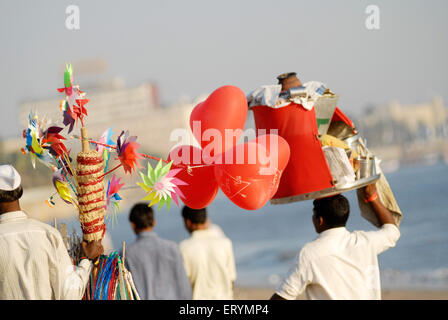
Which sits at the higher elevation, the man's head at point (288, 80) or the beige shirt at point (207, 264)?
the man's head at point (288, 80)

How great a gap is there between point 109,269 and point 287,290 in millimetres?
859

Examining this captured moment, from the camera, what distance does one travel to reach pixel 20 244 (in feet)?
9.19

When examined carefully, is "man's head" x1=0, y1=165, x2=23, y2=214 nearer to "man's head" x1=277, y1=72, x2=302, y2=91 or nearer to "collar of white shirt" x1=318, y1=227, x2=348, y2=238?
"man's head" x1=277, y1=72, x2=302, y2=91

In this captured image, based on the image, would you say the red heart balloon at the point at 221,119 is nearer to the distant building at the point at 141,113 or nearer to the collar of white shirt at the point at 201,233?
the collar of white shirt at the point at 201,233

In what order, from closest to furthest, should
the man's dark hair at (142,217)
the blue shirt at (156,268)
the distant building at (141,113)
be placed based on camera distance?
1. the blue shirt at (156,268)
2. the man's dark hair at (142,217)
3. the distant building at (141,113)

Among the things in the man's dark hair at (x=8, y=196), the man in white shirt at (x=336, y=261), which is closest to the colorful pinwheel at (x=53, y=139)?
the man's dark hair at (x=8, y=196)

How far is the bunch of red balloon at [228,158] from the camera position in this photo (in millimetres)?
2641

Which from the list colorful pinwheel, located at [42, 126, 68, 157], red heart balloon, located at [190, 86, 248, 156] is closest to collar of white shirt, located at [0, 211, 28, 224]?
colorful pinwheel, located at [42, 126, 68, 157]

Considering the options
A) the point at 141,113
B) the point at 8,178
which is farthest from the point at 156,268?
the point at 141,113

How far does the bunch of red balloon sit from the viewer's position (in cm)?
264

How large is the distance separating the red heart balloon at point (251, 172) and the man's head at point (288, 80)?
0.34 m

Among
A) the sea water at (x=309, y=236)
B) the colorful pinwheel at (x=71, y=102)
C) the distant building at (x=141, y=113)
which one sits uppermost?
the colorful pinwheel at (x=71, y=102)
